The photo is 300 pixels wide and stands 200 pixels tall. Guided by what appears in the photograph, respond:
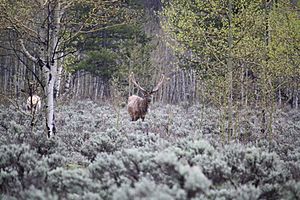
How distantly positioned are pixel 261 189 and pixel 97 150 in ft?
11.8

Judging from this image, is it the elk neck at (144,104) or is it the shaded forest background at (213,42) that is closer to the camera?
the shaded forest background at (213,42)

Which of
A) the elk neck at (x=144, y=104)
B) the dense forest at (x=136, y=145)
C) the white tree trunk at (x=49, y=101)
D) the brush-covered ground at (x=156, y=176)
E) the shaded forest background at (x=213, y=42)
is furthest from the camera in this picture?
the elk neck at (x=144, y=104)

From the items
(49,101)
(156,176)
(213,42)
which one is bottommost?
(156,176)

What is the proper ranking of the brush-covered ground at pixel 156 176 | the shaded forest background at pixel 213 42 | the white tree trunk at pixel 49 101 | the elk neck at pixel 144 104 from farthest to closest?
the elk neck at pixel 144 104
the shaded forest background at pixel 213 42
the white tree trunk at pixel 49 101
the brush-covered ground at pixel 156 176

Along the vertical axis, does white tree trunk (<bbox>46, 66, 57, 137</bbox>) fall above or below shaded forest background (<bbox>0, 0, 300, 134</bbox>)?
below

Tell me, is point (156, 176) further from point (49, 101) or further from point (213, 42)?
point (213, 42)

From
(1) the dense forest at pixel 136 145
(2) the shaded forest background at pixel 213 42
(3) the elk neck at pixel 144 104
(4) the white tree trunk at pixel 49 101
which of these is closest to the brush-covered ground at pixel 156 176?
(1) the dense forest at pixel 136 145

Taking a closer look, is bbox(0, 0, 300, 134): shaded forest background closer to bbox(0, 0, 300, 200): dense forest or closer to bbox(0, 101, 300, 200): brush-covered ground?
bbox(0, 0, 300, 200): dense forest

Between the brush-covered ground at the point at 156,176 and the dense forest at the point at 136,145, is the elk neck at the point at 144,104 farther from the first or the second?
the brush-covered ground at the point at 156,176

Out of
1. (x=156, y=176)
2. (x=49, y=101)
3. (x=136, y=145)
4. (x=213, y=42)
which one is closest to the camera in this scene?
(x=156, y=176)

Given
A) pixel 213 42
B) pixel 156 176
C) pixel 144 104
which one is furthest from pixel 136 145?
pixel 144 104

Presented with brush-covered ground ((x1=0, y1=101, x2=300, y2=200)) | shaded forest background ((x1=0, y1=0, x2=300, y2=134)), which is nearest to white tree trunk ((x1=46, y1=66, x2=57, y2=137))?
shaded forest background ((x1=0, y1=0, x2=300, y2=134))

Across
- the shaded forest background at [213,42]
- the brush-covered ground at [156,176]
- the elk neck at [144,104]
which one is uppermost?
the shaded forest background at [213,42]

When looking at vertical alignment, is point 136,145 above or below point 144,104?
below
